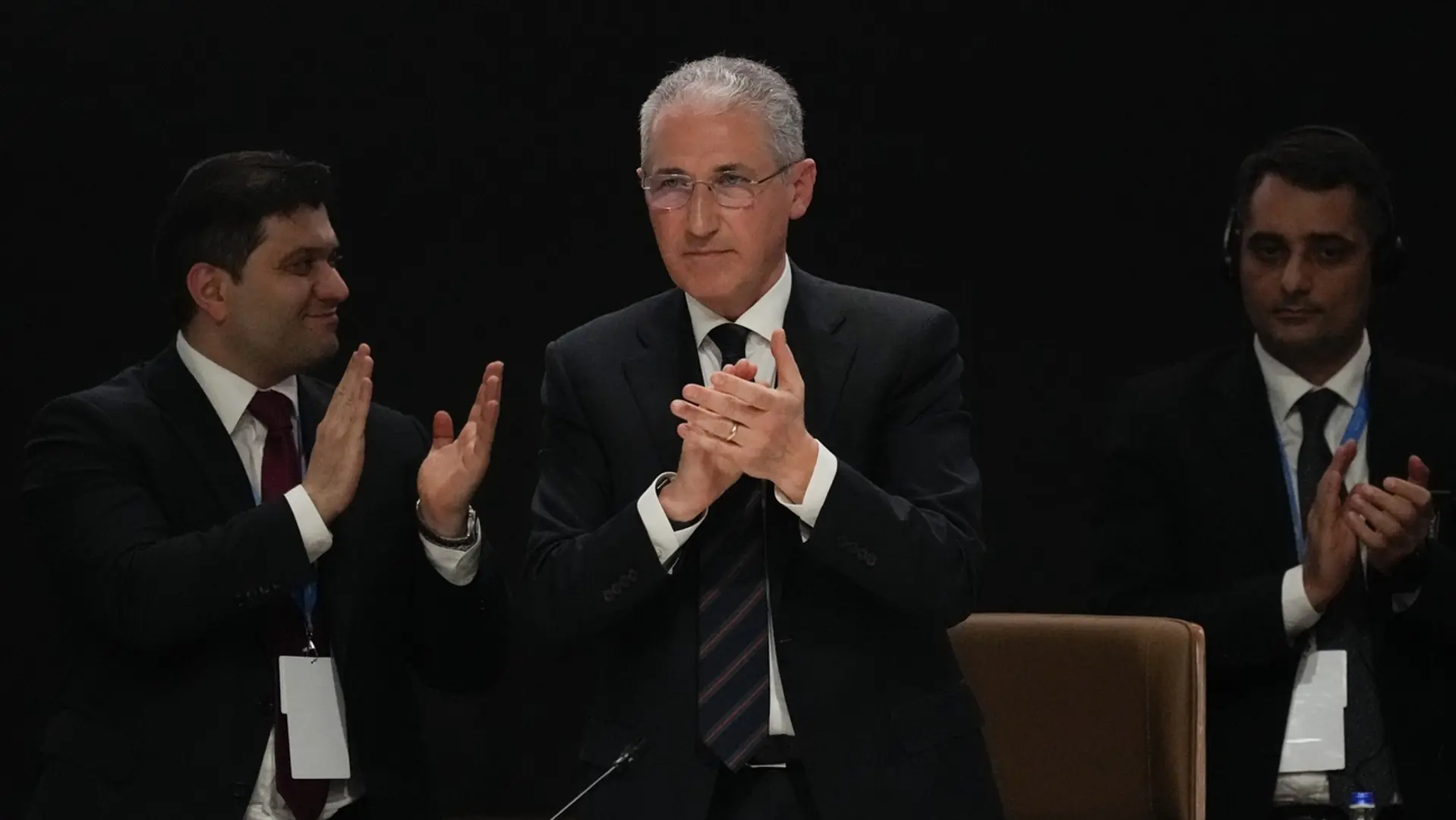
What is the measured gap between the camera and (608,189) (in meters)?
4.06

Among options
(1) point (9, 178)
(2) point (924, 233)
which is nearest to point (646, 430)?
(2) point (924, 233)

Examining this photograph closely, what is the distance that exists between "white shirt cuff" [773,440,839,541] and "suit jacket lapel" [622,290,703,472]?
221 mm

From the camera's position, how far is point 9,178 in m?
4.11

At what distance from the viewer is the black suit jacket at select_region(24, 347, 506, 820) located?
2.89 metres

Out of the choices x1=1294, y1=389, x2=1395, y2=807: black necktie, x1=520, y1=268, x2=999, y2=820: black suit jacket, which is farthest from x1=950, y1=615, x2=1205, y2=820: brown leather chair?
x1=520, y1=268, x2=999, y2=820: black suit jacket

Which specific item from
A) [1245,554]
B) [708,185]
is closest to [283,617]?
[708,185]

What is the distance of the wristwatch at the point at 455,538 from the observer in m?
3.06

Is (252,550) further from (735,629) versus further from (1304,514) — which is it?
(1304,514)

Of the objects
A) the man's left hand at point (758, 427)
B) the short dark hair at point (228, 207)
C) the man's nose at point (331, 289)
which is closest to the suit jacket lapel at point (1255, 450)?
the man's left hand at point (758, 427)

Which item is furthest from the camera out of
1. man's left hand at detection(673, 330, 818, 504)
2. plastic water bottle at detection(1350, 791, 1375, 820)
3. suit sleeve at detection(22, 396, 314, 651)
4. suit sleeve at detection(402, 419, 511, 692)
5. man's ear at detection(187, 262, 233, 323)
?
man's ear at detection(187, 262, 233, 323)

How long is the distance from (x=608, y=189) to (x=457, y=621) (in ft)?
4.11

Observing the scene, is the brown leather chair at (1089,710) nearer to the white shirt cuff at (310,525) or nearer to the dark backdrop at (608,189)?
the dark backdrop at (608,189)

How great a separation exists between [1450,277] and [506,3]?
7.02 feet

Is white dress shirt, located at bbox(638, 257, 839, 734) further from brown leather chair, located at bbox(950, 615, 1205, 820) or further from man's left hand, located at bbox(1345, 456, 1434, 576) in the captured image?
man's left hand, located at bbox(1345, 456, 1434, 576)
